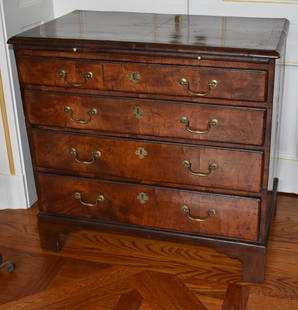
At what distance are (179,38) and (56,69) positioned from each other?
1.63 ft

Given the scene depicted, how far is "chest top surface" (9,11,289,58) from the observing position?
6.35ft

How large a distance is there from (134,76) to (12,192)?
1.16m

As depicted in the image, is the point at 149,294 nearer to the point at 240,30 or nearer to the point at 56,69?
the point at 56,69

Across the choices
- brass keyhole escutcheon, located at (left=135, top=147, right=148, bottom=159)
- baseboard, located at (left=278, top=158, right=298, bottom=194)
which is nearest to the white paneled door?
brass keyhole escutcheon, located at (left=135, top=147, right=148, bottom=159)

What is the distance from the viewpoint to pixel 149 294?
2240mm

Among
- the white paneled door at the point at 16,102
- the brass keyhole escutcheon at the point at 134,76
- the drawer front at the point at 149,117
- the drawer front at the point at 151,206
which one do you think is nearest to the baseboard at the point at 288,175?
the drawer front at the point at 151,206

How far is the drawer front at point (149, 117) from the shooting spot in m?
2.00

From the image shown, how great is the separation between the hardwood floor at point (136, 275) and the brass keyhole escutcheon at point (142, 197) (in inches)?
13.1

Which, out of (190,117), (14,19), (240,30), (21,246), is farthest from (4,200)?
(240,30)

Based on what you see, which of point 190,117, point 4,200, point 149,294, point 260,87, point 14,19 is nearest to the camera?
point 260,87

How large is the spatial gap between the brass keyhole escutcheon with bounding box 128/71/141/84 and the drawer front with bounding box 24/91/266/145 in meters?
0.08

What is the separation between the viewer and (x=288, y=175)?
290 centimetres

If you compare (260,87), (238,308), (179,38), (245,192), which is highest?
(179,38)

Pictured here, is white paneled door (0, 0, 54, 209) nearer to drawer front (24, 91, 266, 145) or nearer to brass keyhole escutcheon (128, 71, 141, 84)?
drawer front (24, 91, 266, 145)
